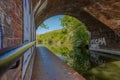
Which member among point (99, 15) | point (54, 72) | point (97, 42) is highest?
point (99, 15)

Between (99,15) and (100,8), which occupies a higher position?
(100,8)

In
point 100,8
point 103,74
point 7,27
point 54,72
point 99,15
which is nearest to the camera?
point 7,27

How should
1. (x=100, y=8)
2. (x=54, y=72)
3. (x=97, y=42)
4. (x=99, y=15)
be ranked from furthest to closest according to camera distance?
1. (x=97, y=42)
2. (x=99, y=15)
3. (x=100, y=8)
4. (x=54, y=72)

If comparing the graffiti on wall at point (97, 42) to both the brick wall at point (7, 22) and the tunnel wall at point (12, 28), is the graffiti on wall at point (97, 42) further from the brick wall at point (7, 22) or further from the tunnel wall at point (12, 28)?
the brick wall at point (7, 22)

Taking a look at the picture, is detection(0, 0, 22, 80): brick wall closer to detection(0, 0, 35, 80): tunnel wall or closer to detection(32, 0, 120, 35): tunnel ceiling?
detection(0, 0, 35, 80): tunnel wall

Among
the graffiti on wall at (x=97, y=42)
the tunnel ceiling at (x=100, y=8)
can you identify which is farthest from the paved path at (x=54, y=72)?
the graffiti on wall at (x=97, y=42)

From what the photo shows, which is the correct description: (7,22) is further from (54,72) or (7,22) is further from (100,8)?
(100,8)

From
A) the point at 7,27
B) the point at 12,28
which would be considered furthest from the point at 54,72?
the point at 7,27

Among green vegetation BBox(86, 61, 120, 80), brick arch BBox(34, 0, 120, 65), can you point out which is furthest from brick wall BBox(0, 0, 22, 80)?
brick arch BBox(34, 0, 120, 65)

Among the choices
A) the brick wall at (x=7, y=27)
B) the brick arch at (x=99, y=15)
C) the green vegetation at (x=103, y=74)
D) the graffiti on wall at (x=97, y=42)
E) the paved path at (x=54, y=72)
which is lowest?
the green vegetation at (x=103, y=74)

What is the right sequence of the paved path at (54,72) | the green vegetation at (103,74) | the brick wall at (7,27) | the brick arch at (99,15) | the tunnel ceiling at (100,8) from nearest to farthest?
the brick wall at (7,27), the paved path at (54,72), the green vegetation at (103,74), the tunnel ceiling at (100,8), the brick arch at (99,15)

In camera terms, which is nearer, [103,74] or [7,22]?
[7,22]

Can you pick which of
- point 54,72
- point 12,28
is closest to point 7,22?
point 12,28

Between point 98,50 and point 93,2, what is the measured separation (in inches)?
245
